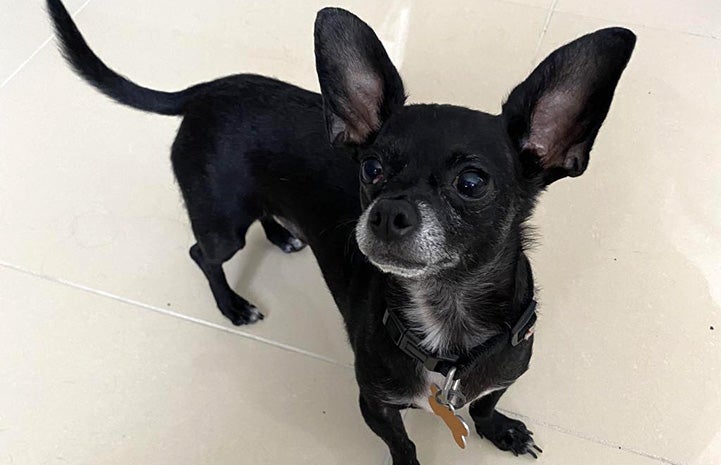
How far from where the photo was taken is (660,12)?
104 inches

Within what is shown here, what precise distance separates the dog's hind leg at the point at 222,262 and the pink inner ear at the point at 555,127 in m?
0.78

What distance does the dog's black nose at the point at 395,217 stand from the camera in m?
1.06

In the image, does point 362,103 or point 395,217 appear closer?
point 395,217

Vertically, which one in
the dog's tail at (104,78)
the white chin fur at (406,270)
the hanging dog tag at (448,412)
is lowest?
the hanging dog tag at (448,412)

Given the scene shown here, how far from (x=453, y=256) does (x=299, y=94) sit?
61cm

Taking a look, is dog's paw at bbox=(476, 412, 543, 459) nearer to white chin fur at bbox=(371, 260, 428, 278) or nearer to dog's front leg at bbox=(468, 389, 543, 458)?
dog's front leg at bbox=(468, 389, 543, 458)

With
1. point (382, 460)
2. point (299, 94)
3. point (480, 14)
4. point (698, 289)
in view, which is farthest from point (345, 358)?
point (480, 14)

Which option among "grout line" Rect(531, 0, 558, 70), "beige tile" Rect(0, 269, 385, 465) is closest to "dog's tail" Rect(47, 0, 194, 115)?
"beige tile" Rect(0, 269, 385, 465)

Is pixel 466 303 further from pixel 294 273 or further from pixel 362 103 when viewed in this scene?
pixel 294 273

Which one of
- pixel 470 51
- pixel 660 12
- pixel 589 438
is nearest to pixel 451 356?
pixel 589 438

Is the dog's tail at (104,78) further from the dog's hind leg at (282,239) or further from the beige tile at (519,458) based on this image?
the beige tile at (519,458)

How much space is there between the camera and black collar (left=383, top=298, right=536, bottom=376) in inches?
50.7

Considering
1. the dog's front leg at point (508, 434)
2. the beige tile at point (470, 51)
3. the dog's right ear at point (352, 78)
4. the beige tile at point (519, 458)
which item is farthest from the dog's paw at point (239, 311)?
the beige tile at point (470, 51)

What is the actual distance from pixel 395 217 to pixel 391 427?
2.02 feet
